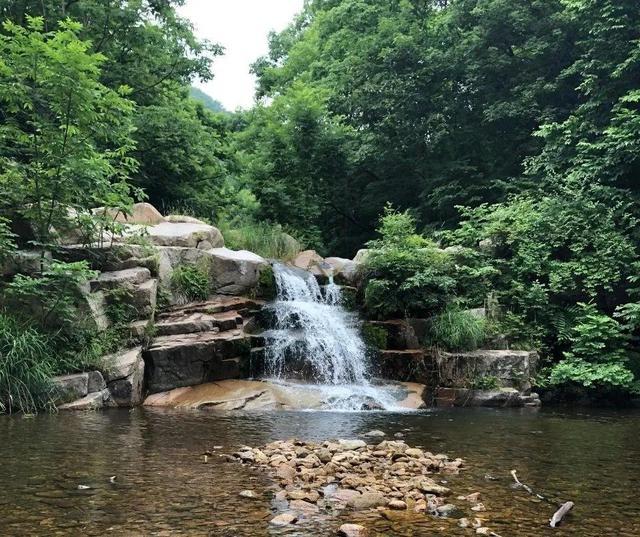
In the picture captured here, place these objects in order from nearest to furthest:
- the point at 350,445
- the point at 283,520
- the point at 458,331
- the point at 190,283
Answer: the point at 283,520
the point at 350,445
the point at 458,331
the point at 190,283

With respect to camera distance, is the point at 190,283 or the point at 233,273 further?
the point at 233,273

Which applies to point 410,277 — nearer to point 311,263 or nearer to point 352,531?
point 311,263

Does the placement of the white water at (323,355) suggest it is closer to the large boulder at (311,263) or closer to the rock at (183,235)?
the large boulder at (311,263)

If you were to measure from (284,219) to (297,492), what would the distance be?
48.3 ft

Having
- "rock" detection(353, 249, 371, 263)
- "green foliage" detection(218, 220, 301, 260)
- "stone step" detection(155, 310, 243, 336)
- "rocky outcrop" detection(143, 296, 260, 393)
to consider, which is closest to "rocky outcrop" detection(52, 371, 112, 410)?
"rocky outcrop" detection(143, 296, 260, 393)

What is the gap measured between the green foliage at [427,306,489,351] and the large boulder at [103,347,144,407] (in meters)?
5.89

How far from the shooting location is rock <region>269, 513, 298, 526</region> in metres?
3.91

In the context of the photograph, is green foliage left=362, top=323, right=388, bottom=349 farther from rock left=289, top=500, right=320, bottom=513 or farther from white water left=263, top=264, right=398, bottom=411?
rock left=289, top=500, right=320, bottom=513

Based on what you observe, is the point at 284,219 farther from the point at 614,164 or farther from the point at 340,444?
the point at 340,444

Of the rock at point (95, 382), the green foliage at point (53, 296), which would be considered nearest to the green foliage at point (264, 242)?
the green foliage at point (53, 296)

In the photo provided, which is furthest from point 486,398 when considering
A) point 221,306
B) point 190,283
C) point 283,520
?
point 283,520

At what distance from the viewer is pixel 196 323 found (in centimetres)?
1109

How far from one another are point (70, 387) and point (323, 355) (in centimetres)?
472

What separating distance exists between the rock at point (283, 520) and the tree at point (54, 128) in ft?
23.8
